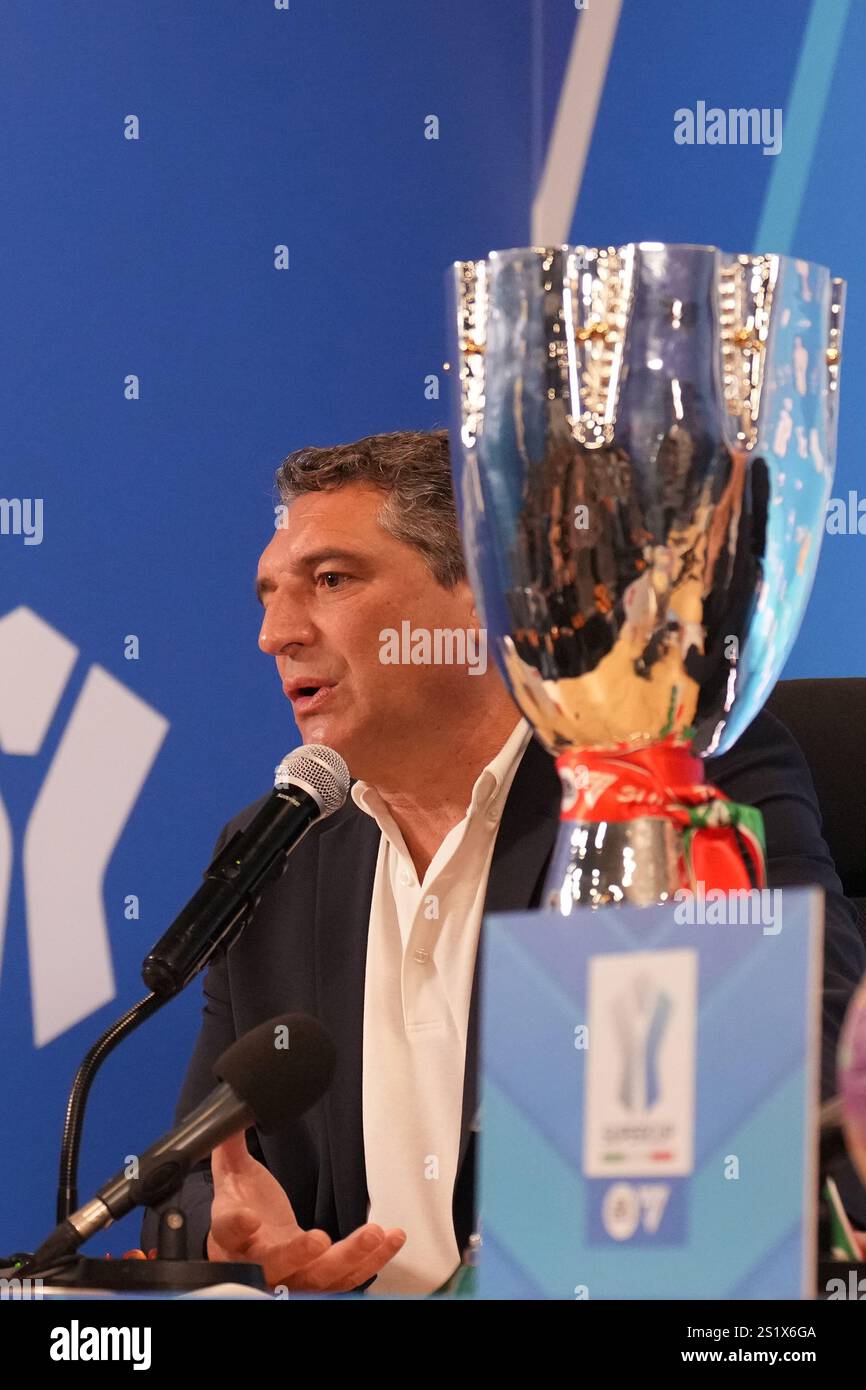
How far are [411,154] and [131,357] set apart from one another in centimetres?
43

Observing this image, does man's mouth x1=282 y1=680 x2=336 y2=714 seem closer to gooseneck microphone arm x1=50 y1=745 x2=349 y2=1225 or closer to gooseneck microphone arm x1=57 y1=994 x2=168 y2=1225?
gooseneck microphone arm x1=50 y1=745 x2=349 y2=1225

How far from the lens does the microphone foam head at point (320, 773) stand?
106 centimetres

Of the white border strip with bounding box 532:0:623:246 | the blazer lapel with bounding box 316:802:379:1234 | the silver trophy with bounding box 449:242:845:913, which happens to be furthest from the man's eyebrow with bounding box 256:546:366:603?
the silver trophy with bounding box 449:242:845:913

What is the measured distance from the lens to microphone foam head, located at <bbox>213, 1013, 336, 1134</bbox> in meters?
0.70

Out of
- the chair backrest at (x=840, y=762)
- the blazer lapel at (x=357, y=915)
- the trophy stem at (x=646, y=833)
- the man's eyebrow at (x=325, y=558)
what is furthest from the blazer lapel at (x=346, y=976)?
the trophy stem at (x=646, y=833)

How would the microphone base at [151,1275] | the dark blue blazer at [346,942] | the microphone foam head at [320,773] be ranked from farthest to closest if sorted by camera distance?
the dark blue blazer at [346,942]
the microphone foam head at [320,773]
the microphone base at [151,1275]

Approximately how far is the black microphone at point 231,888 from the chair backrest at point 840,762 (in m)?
0.64

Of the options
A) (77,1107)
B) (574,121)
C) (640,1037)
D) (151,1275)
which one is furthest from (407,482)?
(640,1037)

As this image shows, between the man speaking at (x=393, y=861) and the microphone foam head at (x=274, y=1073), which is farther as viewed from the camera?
the man speaking at (x=393, y=861)

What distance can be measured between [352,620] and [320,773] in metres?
0.46

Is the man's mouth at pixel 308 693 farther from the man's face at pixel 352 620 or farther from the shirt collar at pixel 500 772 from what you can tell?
the shirt collar at pixel 500 772

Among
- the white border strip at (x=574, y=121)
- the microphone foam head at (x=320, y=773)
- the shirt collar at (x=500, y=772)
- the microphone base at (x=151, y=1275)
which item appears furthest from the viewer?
the white border strip at (x=574, y=121)

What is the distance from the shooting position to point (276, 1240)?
987mm

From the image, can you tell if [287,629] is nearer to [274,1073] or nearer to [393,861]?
[393,861]
